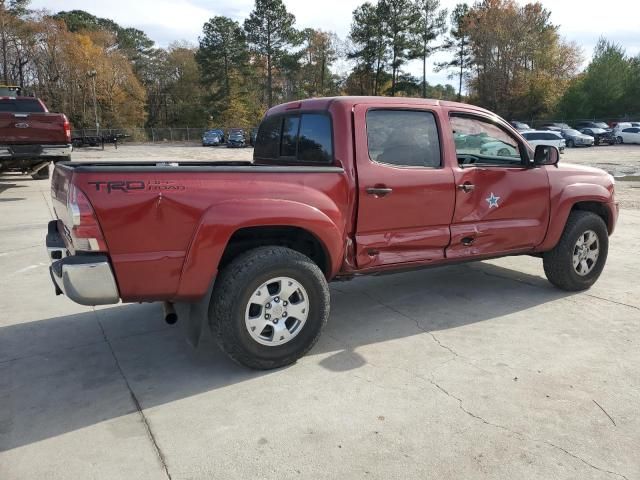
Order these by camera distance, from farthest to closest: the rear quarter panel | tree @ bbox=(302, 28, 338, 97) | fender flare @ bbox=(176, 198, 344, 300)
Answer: tree @ bbox=(302, 28, 338, 97) < the rear quarter panel < fender flare @ bbox=(176, 198, 344, 300)

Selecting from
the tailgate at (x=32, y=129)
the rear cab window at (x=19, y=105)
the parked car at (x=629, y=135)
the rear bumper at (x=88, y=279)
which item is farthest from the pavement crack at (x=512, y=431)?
the parked car at (x=629, y=135)

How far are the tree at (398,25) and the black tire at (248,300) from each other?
2325 inches

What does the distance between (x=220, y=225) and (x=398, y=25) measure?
59.6m

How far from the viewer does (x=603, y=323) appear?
4516mm

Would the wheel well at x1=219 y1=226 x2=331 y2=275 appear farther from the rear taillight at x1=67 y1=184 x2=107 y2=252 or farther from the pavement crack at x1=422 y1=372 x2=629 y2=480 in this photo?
the pavement crack at x1=422 y1=372 x2=629 y2=480

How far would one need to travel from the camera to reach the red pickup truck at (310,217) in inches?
123

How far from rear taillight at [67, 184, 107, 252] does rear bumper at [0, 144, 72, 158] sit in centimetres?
1036

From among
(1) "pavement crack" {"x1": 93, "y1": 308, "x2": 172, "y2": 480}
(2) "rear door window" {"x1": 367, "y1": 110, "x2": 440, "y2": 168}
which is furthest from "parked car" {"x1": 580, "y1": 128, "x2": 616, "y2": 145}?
(1) "pavement crack" {"x1": 93, "y1": 308, "x2": 172, "y2": 480}

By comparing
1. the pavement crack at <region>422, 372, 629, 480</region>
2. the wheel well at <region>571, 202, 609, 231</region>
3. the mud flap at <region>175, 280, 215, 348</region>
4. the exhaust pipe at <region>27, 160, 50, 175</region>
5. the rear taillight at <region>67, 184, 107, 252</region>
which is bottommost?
the pavement crack at <region>422, 372, 629, 480</region>

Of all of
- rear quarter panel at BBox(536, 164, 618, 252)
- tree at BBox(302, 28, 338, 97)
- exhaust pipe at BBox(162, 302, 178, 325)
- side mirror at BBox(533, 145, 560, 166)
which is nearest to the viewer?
exhaust pipe at BBox(162, 302, 178, 325)

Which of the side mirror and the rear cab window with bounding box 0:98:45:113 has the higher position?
the rear cab window with bounding box 0:98:45:113

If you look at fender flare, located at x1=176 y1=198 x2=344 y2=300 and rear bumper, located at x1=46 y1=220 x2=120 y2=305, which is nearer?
rear bumper, located at x1=46 y1=220 x2=120 y2=305

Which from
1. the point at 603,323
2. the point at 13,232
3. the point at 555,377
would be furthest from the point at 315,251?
the point at 13,232

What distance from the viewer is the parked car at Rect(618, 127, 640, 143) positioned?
123ft
